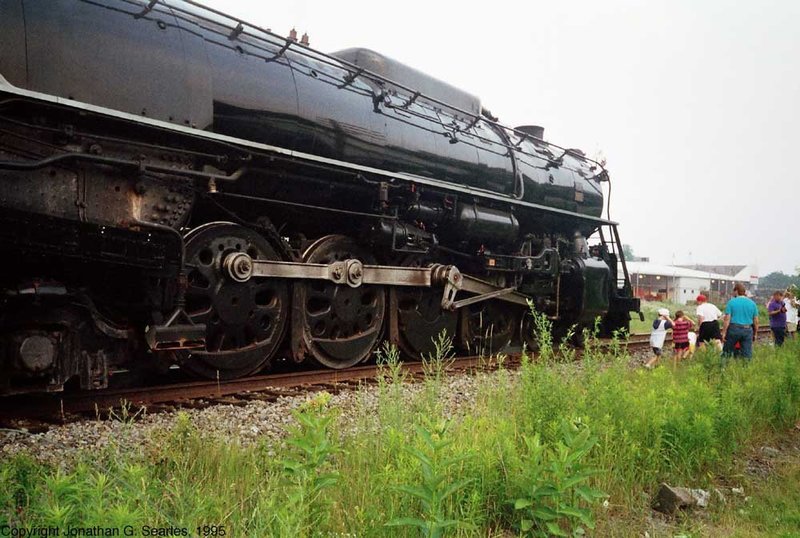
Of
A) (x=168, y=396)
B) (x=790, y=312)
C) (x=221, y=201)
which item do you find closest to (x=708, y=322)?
(x=790, y=312)

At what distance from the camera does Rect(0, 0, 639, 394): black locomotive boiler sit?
4102mm

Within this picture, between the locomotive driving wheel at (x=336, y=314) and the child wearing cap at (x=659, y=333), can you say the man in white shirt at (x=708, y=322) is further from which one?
the locomotive driving wheel at (x=336, y=314)

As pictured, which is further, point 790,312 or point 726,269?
point 726,269

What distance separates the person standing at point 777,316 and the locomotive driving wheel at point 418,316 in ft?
25.7

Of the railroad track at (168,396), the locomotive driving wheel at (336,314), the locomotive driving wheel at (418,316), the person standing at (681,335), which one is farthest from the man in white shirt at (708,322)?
the railroad track at (168,396)

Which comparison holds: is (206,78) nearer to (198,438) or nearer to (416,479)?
(198,438)

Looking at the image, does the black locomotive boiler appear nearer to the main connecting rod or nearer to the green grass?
the main connecting rod

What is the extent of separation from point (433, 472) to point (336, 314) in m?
4.44

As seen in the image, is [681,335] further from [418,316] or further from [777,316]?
[418,316]

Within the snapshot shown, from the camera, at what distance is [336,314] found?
674 centimetres

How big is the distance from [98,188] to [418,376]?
13.7 ft

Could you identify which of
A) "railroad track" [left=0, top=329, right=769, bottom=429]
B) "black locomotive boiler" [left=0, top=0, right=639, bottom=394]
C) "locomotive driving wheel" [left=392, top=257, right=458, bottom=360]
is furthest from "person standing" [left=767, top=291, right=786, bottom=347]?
"railroad track" [left=0, top=329, right=769, bottom=429]

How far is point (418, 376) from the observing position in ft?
22.8

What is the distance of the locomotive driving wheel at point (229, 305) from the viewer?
17.6 feet
